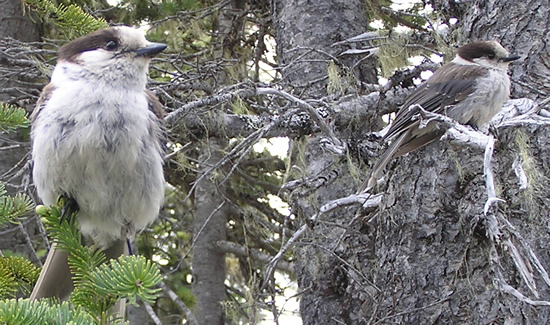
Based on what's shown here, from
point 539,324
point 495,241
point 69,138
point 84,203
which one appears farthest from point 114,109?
point 539,324

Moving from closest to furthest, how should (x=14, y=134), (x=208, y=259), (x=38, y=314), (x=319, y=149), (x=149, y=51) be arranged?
(x=38, y=314)
(x=149, y=51)
(x=319, y=149)
(x=14, y=134)
(x=208, y=259)

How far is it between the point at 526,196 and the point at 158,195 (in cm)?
163

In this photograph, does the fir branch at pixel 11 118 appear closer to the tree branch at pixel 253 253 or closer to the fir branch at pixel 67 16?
the fir branch at pixel 67 16

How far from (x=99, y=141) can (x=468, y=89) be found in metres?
2.11

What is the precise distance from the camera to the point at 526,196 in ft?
9.68

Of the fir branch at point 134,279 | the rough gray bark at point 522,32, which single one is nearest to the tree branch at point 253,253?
the rough gray bark at point 522,32

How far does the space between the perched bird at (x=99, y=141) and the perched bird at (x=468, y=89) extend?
127cm

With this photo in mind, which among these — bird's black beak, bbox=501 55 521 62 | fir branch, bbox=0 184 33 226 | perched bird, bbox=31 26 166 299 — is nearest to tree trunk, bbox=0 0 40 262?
perched bird, bbox=31 26 166 299

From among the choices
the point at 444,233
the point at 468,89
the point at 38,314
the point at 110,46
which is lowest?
the point at 38,314

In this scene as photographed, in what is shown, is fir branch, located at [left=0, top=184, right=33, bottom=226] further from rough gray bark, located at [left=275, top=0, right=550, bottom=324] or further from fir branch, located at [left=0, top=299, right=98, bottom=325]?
rough gray bark, located at [left=275, top=0, right=550, bottom=324]

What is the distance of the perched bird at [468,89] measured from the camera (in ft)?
11.7

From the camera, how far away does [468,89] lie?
12.2ft

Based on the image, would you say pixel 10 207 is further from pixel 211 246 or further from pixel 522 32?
→ pixel 211 246

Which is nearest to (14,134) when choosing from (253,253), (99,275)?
(253,253)
